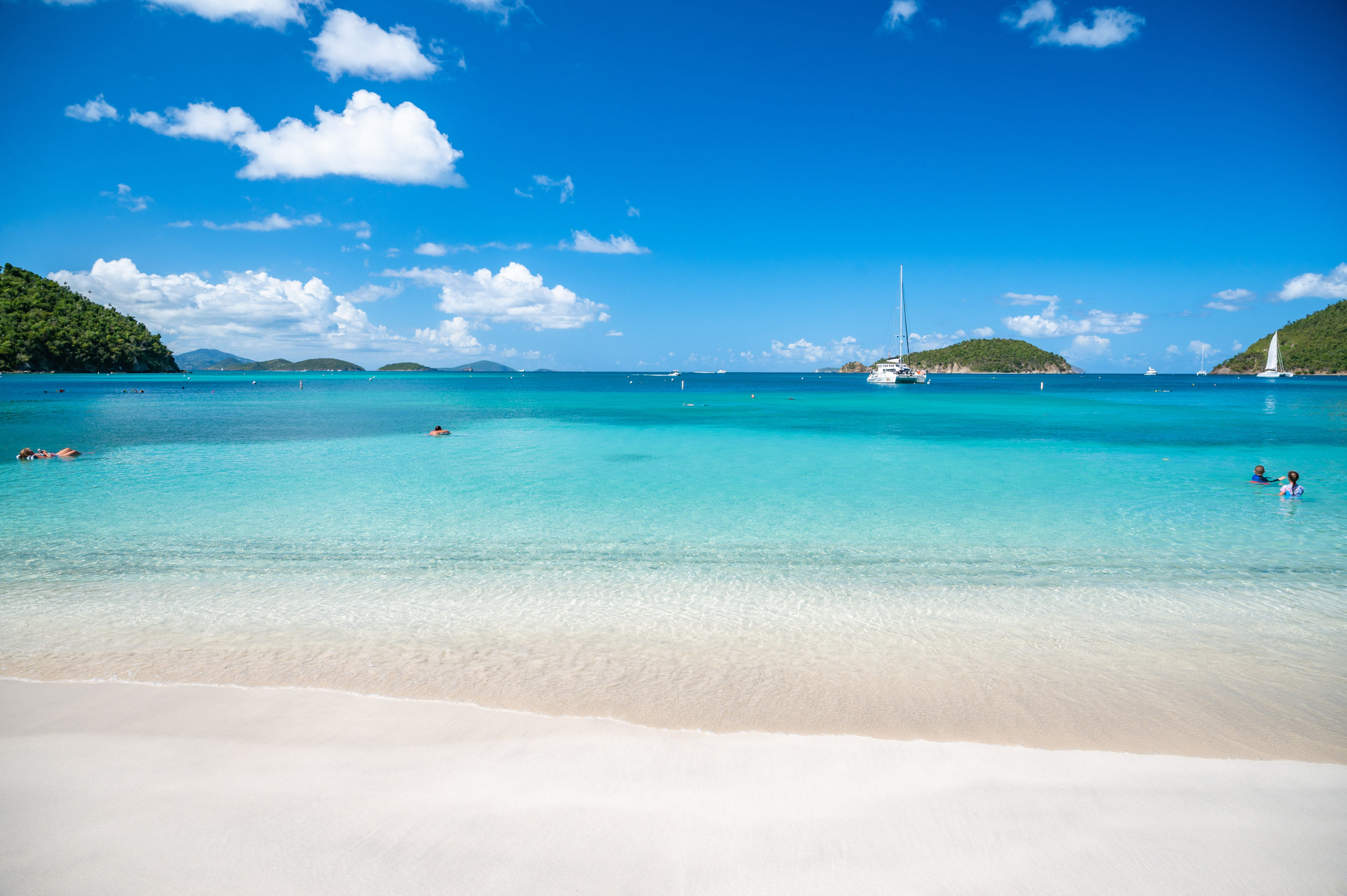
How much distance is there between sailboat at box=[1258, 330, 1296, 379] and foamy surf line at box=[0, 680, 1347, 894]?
761 ft

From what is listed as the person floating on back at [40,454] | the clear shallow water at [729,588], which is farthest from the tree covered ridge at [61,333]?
the clear shallow water at [729,588]

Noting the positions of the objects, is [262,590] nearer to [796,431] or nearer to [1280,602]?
[1280,602]

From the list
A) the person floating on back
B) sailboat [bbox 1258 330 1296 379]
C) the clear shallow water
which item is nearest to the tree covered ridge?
the person floating on back

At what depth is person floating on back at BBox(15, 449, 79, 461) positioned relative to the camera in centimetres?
2236

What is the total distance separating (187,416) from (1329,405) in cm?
10213

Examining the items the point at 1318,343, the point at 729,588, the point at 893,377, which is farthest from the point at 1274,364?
the point at 729,588

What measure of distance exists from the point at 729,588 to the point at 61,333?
185852mm

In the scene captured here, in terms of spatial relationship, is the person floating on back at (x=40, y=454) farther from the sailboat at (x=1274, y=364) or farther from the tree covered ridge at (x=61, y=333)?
the sailboat at (x=1274, y=364)

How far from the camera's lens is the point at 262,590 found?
9.33 metres

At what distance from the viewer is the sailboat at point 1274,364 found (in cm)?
Result: 17162

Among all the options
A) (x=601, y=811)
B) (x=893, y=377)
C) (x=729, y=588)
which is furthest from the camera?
(x=893, y=377)

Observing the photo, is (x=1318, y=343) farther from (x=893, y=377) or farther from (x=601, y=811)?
(x=601, y=811)

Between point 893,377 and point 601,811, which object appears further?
point 893,377

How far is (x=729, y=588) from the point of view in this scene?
384 inches
